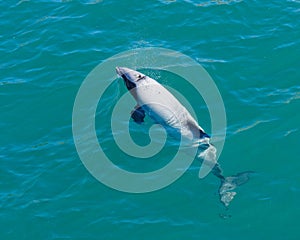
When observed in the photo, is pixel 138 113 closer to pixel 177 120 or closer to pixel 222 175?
pixel 177 120

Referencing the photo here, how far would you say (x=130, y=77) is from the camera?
2003 centimetres

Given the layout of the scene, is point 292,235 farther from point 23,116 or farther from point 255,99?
point 23,116

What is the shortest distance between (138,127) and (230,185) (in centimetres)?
432

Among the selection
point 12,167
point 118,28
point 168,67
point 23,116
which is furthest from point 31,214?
point 118,28

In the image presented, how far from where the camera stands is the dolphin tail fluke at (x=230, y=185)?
17.5 metres

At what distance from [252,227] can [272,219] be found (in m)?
0.72

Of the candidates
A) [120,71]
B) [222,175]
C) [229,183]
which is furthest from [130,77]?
[229,183]

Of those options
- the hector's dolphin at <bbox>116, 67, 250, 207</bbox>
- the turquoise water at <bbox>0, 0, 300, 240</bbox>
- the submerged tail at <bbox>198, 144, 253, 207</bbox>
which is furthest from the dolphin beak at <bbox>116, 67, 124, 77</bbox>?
the submerged tail at <bbox>198, 144, 253, 207</bbox>

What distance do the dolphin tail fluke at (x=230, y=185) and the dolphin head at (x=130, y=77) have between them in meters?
4.87

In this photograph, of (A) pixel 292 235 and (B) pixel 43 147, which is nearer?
(A) pixel 292 235

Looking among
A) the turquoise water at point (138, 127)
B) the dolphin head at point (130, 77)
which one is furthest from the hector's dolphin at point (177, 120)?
the dolphin head at point (130, 77)

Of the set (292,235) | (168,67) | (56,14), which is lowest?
(292,235)

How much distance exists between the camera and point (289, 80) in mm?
21188

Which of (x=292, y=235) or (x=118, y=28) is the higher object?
(x=118, y=28)
